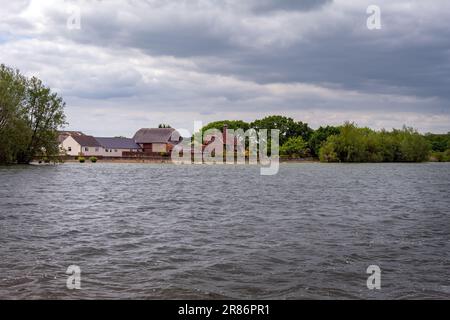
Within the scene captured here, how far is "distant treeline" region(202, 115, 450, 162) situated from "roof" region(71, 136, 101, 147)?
54021mm

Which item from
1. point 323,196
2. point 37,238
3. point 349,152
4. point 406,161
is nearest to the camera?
point 37,238

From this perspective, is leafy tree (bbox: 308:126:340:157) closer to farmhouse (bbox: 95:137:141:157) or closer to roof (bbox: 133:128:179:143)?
roof (bbox: 133:128:179:143)

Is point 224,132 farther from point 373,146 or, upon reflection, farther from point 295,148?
point 373,146

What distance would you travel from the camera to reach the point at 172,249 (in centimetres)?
1542

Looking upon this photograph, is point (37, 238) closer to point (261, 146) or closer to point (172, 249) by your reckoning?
point (172, 249)

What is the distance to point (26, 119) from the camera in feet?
253

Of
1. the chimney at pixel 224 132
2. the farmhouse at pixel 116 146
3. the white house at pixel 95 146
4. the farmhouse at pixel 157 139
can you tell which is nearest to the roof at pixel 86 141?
the white house at pixel 95 146

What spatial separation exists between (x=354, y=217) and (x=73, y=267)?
49.7 ft

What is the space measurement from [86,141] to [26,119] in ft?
179

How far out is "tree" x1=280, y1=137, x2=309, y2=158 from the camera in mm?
150875

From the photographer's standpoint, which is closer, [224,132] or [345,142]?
[345,142]

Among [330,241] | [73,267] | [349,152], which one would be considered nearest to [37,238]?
[73,267]

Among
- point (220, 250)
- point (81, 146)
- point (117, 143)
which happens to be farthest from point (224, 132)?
point (220, 250)
